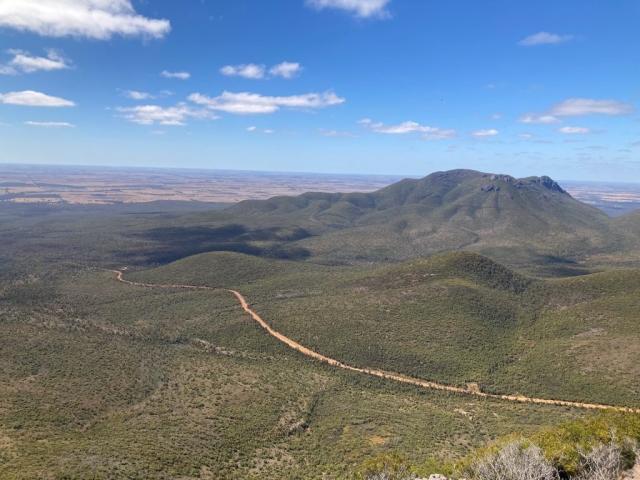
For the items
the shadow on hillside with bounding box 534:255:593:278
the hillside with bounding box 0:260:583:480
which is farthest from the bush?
the shadow on hillside with bounding box 534:255:593:278

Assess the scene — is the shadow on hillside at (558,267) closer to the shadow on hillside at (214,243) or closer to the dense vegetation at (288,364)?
the dense vegetation at (288,364)

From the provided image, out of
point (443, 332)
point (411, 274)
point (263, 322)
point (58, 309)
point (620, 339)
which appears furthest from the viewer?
point (411, 274)

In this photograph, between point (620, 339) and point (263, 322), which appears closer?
point (620, 339)

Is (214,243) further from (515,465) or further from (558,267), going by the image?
(515,465)

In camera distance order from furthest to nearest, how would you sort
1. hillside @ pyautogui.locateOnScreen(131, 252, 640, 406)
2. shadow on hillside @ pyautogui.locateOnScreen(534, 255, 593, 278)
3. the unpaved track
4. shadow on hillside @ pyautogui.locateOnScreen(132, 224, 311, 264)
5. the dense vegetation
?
shadow on hillside @ pyautogui.locateOnScreen(132, 224, 311, 264) → shadow on hillside @ pyautogui.locateOnScreen(534, 255, 593, 278) → hillside @ pyautogui.locateOnScreen(131, 252, 640, 406) → the unpaved track → the dense vegetation

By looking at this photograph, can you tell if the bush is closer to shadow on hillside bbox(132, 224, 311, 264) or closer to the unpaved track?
the unpaved track

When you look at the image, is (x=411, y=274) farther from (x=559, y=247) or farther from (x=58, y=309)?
(x=559, y=247)

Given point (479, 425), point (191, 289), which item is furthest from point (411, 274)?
point (191, 289)

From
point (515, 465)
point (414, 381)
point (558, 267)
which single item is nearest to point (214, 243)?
point (414, 381)

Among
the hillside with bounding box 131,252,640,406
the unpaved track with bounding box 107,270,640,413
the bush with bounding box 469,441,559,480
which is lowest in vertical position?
the unpaved track with bounding box 107,270,640,413
